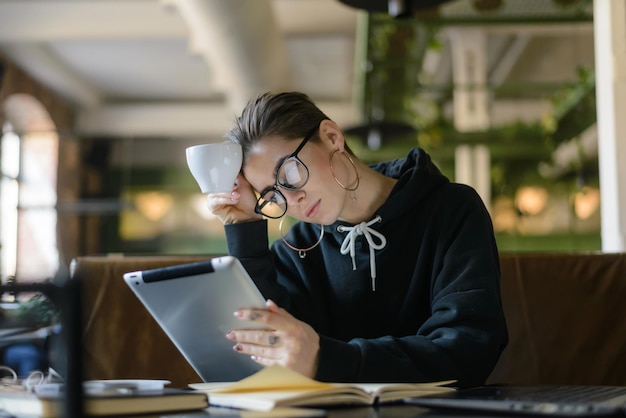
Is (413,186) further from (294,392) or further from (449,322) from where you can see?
(294,392)

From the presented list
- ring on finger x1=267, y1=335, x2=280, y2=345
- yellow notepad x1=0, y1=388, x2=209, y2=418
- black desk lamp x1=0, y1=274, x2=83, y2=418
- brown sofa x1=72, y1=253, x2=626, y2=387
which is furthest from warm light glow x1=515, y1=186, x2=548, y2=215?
black desk lamp x1=0, y1=274, x2=83, y2=418

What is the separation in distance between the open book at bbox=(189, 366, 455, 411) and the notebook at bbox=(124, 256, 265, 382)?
0.38ft

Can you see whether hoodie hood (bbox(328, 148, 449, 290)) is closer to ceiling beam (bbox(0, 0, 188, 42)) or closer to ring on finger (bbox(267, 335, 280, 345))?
ring on finger (bbox(267, 335, 280, 345))

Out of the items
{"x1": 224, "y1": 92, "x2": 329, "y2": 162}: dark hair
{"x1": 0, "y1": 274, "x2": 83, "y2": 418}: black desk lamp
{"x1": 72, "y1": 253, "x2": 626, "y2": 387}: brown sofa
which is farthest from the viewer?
{"x1": 72, "y1": 253, "x2": 626, "y2": 387}: brown sofa

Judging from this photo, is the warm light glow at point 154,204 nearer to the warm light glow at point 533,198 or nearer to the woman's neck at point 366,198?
the warm light glow at point 533,198

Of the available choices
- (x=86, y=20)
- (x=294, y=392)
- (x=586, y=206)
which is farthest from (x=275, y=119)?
(x=586, y=206)

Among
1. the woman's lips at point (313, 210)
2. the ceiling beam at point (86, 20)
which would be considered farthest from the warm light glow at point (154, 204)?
the woman's lips at point (313, 210)

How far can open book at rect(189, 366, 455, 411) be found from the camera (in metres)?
1.05

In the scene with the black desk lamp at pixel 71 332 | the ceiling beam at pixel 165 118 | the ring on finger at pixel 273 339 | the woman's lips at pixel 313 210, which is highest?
the ceiling beam at pixel 165 118

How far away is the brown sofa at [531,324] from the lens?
82.2 inches

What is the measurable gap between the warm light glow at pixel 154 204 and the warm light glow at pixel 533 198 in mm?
4543

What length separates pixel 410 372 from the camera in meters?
1.38

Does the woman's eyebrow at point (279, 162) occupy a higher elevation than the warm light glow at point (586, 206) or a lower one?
higher

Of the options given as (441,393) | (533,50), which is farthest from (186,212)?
(441,393)
